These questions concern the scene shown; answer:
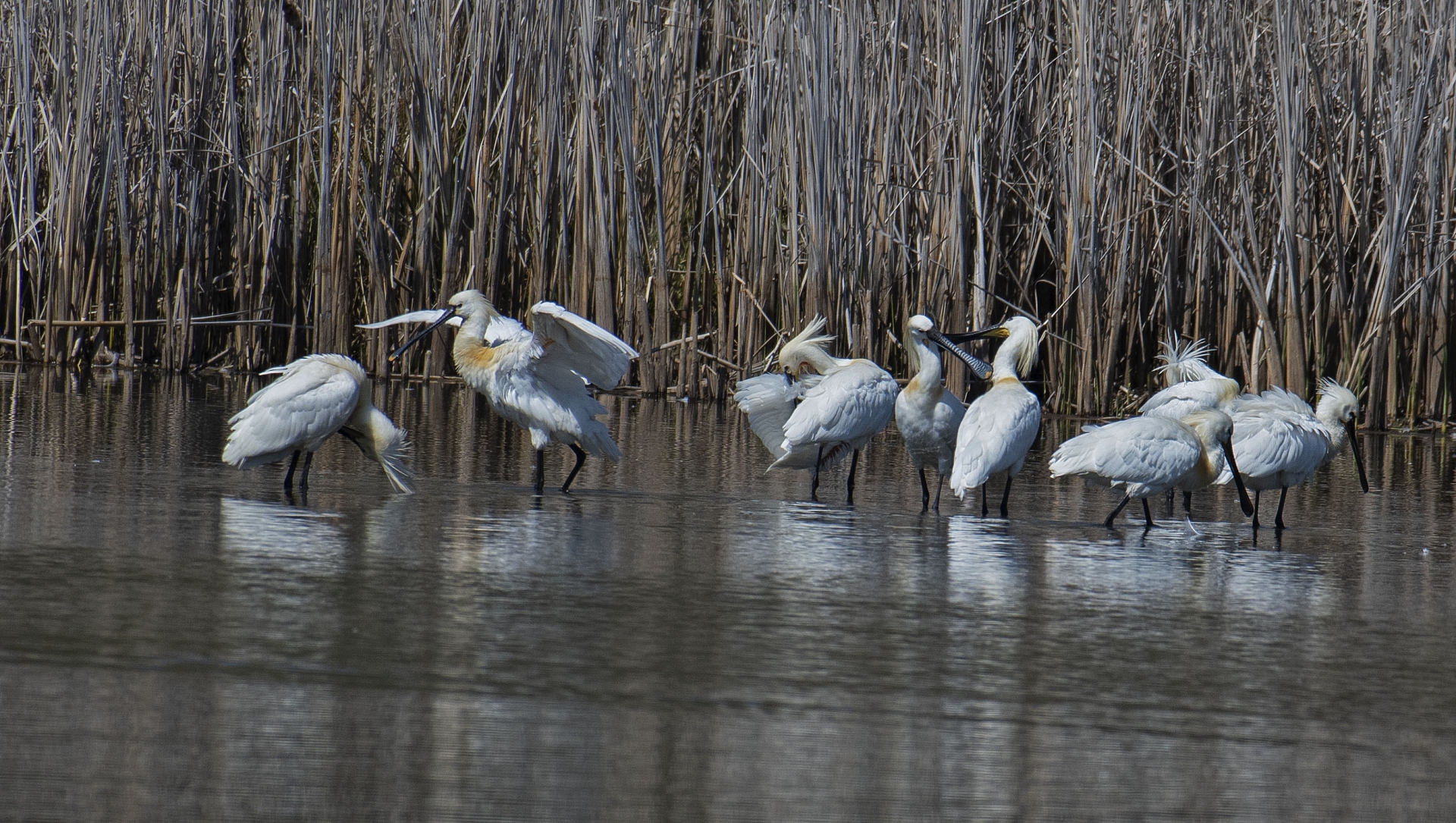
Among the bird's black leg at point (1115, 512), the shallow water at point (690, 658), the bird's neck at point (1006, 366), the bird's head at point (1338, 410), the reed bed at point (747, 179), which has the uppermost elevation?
the reed bed at point (747, 179)

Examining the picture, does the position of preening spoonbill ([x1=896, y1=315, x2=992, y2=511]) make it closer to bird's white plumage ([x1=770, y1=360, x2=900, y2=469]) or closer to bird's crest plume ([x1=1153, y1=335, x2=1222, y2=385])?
bird's white plumage ([x1=770, y1=360, x2=900, y2=469])

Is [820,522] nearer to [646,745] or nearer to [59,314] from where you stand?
[646,745]

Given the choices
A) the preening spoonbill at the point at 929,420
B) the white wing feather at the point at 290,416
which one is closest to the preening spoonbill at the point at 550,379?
the white wing feather at the point at 290,416

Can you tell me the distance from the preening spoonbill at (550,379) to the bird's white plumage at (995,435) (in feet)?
6.12

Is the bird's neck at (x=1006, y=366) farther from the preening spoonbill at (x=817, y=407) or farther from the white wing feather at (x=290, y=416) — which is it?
the white wing feather at (x=290, y=416)

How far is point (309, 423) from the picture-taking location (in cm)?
895

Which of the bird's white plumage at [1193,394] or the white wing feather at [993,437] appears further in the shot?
the bird's white plumage at [1193,394]

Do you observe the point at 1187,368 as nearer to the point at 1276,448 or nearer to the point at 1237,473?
the point at 1276,448

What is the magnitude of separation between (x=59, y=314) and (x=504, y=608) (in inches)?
441

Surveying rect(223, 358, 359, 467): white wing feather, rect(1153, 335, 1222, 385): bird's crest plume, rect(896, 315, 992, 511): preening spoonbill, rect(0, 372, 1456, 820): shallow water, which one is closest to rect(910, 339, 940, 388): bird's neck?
rect(896, 315, 992, 511): preening spoonbill

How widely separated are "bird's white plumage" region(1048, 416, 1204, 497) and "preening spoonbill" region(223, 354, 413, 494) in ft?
10.7

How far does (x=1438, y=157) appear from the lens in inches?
505

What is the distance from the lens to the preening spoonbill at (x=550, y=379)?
31.7ft

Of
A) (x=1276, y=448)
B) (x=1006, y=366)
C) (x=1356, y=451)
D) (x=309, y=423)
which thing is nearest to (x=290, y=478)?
(x=309, y=423)
